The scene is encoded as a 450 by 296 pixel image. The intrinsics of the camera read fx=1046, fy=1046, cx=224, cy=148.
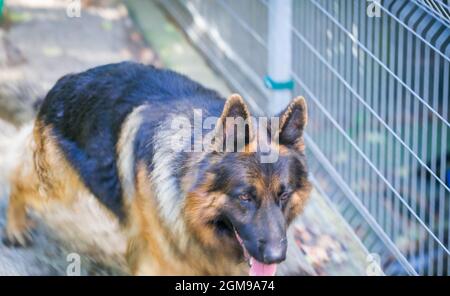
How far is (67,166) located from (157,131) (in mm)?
712

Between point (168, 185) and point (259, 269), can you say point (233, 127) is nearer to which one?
point (168, 185)

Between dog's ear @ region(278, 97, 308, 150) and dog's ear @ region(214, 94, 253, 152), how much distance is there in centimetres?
21

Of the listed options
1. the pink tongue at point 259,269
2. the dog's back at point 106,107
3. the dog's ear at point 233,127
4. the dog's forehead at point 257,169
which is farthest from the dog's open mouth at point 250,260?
the dog's back at point 106,107

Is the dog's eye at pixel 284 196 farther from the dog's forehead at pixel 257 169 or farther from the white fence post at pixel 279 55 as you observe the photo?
the white fence post at pixel 279 55

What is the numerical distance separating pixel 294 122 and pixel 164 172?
29.5 inches

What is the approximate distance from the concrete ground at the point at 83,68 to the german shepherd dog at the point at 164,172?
241mm

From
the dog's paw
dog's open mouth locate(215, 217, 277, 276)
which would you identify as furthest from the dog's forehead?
the dog's paw

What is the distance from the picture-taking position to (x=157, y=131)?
5867 millimetres

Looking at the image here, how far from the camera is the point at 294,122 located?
18.3 feet

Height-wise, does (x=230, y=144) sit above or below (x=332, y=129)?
above

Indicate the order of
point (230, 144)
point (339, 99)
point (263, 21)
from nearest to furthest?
point (230, 144) → point (339, 99) → point (263, 21)

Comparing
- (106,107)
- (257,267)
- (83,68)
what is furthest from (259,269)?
(83,68)
